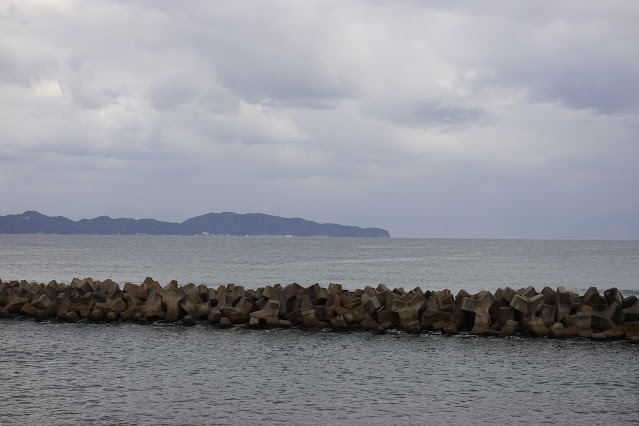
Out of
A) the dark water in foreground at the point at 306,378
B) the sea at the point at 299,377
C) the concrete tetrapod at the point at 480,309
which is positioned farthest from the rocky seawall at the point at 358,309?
the dark water in foreground at the point at 306,378

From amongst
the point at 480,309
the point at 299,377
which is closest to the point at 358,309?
the point at 480,309

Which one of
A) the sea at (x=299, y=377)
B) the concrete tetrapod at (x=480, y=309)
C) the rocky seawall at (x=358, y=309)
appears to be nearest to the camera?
the sea at (x=299, y=377)

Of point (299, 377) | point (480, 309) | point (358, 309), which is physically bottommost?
point (299, 377)

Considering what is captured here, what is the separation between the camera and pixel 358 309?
21.7 m

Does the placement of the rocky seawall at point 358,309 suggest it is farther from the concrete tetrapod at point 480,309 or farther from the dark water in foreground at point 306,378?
the dark water in foreground at point 306,378

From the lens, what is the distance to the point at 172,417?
11664 millimetres

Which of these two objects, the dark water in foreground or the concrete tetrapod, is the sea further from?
the concrete tetrapod

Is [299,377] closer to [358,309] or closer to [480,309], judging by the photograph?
[358,309]

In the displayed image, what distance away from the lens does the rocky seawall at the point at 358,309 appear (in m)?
20.1

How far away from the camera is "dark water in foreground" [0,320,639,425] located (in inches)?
469

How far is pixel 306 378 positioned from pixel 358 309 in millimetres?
7103

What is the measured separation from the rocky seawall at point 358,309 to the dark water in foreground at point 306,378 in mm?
908

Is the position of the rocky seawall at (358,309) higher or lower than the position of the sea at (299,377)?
higher

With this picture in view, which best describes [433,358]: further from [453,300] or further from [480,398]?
[453,300]
